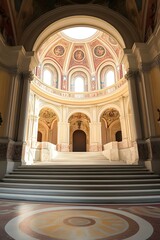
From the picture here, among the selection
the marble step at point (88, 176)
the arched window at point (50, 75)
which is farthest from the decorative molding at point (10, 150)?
the arched window at point (50, 75)

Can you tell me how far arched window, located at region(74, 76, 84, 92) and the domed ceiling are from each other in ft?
5.32

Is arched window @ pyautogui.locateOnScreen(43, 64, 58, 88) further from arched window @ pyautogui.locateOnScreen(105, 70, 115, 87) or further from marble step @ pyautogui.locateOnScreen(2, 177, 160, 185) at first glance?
marble step @ pyautogui.locateOnScreen(2, 177, 160, 185)

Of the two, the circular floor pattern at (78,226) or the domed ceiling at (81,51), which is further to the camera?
the domed ceiling at (81,51)

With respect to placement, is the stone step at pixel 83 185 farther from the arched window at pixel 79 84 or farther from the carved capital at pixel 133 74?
the arched window at pixel 79 84

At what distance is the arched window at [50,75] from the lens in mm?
19217

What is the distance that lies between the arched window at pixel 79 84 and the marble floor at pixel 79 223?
1873 centimetres

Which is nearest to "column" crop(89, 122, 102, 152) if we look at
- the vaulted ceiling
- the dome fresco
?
the dome fresco

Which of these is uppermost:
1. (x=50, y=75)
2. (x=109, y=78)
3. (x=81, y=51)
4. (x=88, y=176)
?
(x=81, y=51)

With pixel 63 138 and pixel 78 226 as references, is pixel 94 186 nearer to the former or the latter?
pixel 78 226

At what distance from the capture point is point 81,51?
21.1m

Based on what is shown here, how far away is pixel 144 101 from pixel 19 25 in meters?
7.52

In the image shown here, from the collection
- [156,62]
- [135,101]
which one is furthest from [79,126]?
[156,62]

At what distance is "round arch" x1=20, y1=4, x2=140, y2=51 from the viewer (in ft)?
27.2

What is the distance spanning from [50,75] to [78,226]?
19.5m
